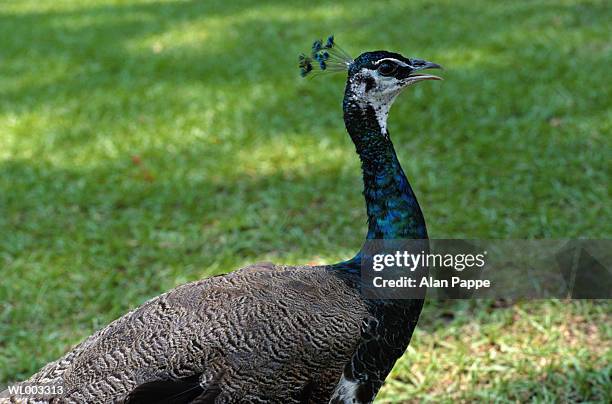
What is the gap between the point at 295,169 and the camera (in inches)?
158

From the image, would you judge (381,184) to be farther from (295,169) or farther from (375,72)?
(295,169)

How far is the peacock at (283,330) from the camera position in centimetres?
177

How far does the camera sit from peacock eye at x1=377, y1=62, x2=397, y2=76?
1981 millimetres

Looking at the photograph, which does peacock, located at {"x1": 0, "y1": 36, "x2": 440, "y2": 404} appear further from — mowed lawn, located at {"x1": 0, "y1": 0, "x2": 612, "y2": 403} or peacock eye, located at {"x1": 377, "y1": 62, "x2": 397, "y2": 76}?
mowed lawn, located at {"x1": 0, "y1": 0, "x2": 612, "y2": 403}

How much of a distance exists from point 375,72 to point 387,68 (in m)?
0.04

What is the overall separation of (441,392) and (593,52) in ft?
11.7

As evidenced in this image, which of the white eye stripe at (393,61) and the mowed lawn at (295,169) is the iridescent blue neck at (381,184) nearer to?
the white eye stripe at (393,61)

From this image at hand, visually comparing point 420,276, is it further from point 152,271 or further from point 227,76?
point 227,76

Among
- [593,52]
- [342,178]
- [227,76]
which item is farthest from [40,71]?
[593,52]
